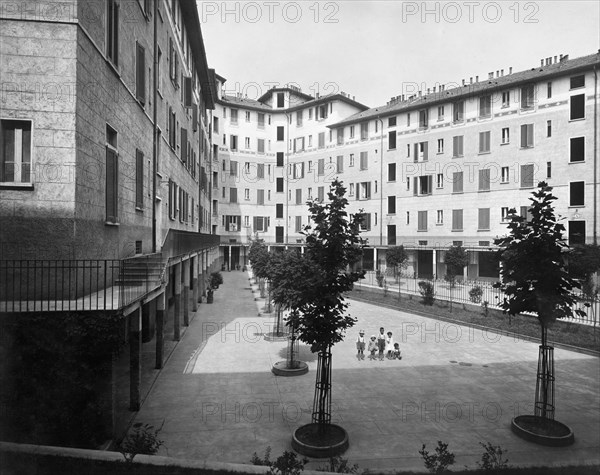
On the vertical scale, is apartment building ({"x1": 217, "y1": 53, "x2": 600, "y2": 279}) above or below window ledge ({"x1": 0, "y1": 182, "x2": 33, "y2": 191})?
above

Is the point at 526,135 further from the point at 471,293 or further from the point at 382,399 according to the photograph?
the point at 382,399

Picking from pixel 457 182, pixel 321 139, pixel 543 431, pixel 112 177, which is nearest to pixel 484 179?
pixel 457 182

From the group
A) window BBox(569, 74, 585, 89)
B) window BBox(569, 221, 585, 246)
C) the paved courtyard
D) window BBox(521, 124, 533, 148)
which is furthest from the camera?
window BBox(521, 124, 533, 148)

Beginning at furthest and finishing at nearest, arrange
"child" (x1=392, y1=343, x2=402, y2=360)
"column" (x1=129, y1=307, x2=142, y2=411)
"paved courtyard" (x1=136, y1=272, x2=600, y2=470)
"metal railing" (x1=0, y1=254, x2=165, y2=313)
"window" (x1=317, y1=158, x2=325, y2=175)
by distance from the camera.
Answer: "window" (x1=317, y1=158, x2=325, y2=175)
"child" (x1=392, y1=343, x2=402, y2=360)
"column" (x1=129, y1=307, x2=142, y2=411)
"paved courtyard" (x1=136, y1=272, x2=600, y2=470)
"metal railing" (x1=0, y1=254, x2=165, y2=313)

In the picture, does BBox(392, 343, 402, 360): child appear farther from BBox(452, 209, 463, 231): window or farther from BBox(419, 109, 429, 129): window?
BBox(419, 109, 429, 129): window

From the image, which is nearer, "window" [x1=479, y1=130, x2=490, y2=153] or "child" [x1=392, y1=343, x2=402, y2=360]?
"child" [x1=392, y1=343, x2=402, y2=360]

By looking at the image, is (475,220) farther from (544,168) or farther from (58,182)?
(58,182)

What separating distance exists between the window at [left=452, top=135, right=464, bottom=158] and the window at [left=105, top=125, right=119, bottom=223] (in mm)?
37914

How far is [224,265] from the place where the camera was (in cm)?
6106

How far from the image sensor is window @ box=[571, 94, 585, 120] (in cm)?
3472

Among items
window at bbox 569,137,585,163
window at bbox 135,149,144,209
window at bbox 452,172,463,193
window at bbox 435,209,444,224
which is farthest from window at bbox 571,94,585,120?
window at bbox 135,149,144,209

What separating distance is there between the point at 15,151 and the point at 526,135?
39.8 metres

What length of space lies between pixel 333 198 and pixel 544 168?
110ft

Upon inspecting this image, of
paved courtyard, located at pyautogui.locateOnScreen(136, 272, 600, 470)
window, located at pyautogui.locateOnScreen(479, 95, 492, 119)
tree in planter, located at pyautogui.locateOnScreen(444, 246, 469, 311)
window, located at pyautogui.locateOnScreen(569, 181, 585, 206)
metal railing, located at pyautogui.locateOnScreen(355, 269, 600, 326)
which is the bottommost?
paved courtyard, located at pyautogui.locateOnScreen(136, 272, 600, 470)
